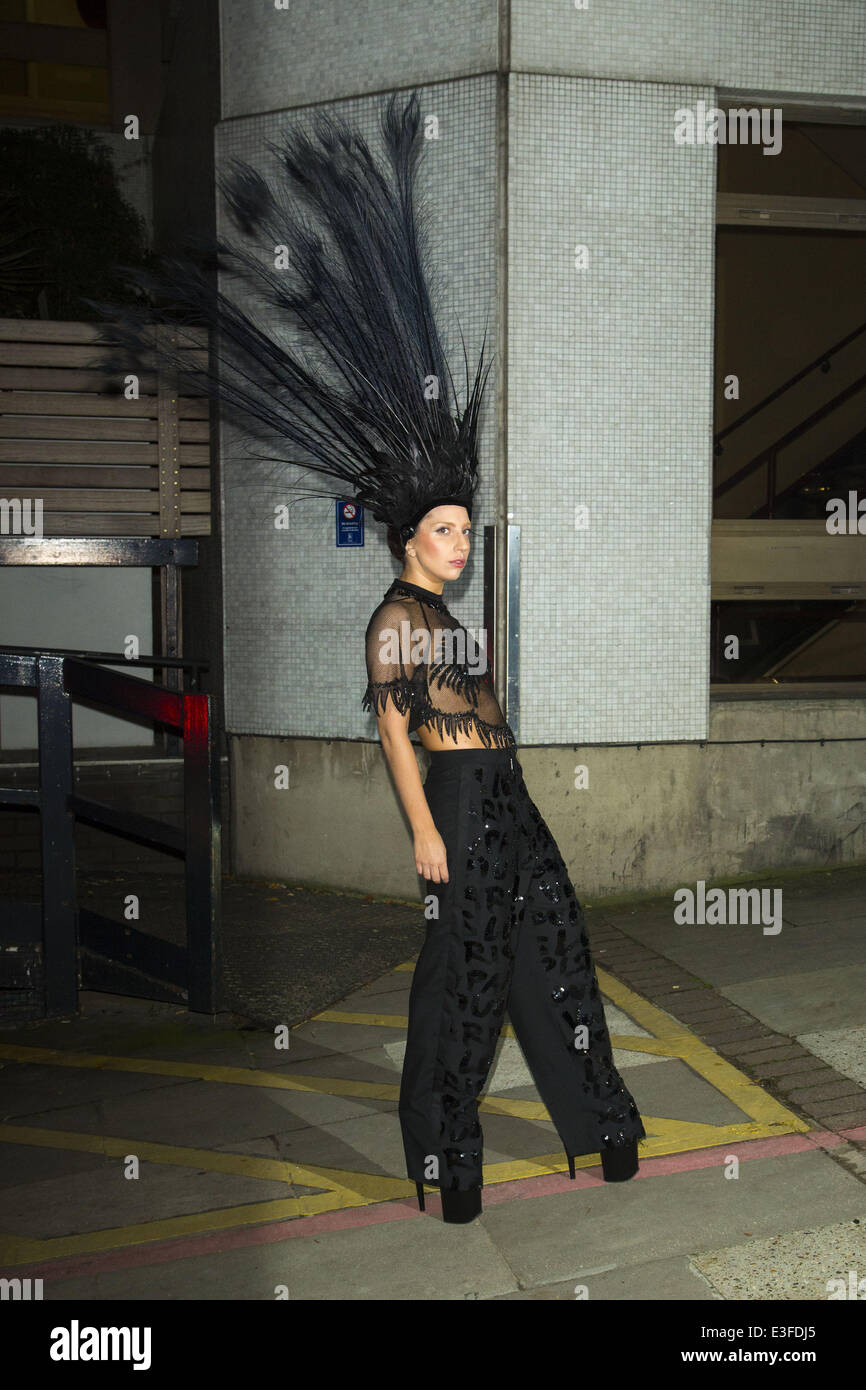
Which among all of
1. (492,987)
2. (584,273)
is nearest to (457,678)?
(492,987)

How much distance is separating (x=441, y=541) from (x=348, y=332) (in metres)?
1.35

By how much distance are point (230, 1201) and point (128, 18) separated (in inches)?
397

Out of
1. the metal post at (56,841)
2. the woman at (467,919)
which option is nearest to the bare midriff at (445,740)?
the woman at (467,919)

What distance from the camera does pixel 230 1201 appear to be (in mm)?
3504

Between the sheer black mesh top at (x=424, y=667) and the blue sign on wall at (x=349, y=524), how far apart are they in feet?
10.6

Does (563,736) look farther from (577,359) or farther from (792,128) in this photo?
(792,128)

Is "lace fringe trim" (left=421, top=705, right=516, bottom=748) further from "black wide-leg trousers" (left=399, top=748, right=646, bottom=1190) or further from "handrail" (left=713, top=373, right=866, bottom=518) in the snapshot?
"handrail" (left=713, top=373, right=866, bottom=518)

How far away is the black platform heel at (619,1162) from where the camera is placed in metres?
3.45

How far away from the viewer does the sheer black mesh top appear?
10.9 feet

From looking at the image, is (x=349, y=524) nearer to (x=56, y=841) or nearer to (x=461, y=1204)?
(x=56, y=841)

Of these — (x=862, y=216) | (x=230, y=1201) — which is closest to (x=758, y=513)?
(x=862, y=216)

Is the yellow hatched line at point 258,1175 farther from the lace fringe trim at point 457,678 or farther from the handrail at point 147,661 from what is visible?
the handrail at point 147,661

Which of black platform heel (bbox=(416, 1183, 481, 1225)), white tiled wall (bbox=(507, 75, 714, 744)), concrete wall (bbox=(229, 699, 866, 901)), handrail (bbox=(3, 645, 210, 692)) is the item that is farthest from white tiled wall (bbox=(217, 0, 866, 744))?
black platform heel (bbox=(416, 1183, 481, 1225))

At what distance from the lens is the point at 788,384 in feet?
27.2
